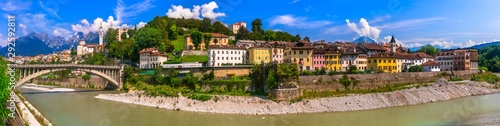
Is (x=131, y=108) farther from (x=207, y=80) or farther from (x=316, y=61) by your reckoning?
(x=316, y=61)

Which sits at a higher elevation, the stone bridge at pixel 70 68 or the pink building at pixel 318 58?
the pink building at pixel 318 58

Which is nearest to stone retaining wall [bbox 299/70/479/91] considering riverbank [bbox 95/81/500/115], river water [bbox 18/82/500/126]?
riverbank [bbox 95/81/500/115]

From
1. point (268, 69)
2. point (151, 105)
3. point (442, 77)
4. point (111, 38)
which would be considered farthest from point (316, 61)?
point (111, 38)

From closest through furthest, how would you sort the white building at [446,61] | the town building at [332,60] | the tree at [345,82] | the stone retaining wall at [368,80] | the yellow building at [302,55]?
the stone retaining wall at [368,80], the tree at [345,82], the yellow building at [302,55], the town building at [332,60], the white building at [446,61]

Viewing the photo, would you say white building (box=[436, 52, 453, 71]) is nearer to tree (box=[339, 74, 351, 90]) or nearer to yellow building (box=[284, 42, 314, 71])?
yellow building (box=[284, 42, 314, 71])

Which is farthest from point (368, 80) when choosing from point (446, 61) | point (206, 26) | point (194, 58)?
point (206, 26)

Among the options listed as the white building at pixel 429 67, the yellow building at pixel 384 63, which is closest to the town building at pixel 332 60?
the yellow building at pixel 384 63

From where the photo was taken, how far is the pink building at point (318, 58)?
49.8 m

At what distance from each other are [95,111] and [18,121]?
1522 centimetres

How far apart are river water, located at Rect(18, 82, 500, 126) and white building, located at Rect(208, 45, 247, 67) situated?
16.3 metres

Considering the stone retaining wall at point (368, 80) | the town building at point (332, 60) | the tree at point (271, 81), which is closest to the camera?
the tree at point (271, 81)

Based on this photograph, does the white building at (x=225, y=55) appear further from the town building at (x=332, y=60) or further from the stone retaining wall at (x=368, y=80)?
the stone retaining wall at (x=368, y=80)

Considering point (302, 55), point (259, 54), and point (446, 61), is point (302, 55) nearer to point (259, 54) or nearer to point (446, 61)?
point (259, 54)

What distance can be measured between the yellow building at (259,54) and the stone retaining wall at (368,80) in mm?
14937
